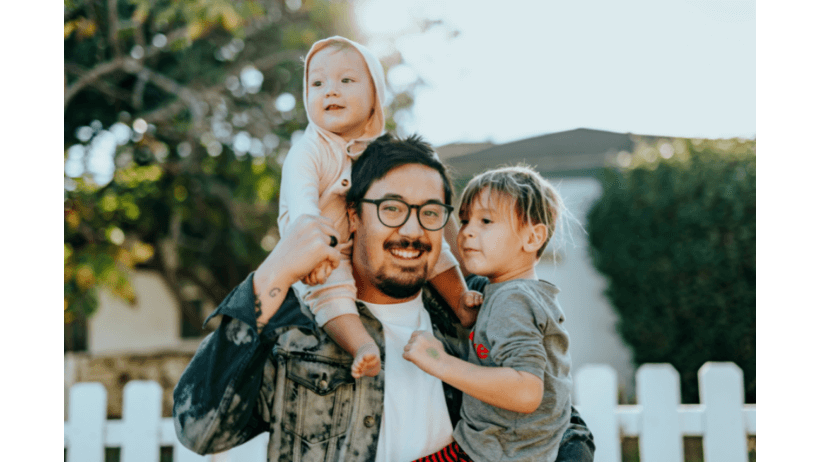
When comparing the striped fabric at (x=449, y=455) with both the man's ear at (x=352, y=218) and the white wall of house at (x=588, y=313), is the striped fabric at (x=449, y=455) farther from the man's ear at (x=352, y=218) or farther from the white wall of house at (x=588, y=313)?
the white wall of house at (x=588, y=313)

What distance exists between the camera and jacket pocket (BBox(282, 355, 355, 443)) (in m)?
1.79

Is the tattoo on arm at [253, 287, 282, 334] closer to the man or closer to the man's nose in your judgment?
the man

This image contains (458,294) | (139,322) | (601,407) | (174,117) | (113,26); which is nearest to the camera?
(458,294)

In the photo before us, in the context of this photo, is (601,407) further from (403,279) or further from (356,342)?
(356,342)

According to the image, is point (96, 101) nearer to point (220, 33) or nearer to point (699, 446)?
point (220, 33)

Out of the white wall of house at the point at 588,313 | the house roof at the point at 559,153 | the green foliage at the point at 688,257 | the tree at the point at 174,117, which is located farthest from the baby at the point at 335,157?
the white wall of house at the point at 588,313

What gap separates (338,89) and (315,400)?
0.95 meters

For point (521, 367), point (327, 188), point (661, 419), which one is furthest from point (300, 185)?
point (661, 419)

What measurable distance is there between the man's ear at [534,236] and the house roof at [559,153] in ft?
24.3

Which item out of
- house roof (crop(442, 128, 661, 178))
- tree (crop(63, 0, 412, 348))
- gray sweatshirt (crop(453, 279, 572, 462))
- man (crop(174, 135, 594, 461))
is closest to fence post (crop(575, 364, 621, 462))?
man (crop(174, 135, 594, 461))

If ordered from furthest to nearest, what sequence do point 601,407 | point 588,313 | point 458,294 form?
point 588,313
point 601,407
point 458,294

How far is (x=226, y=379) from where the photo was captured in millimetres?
1664

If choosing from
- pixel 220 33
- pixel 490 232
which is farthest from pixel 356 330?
pixel 220 33

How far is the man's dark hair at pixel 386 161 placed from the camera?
1.86 meters
